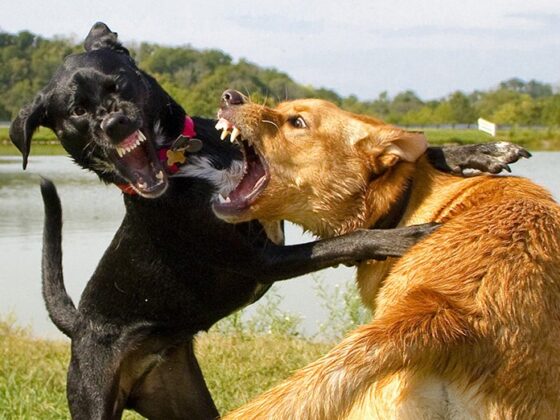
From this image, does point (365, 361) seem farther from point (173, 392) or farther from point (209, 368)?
point (209, 368)

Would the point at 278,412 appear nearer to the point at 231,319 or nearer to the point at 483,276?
the point at 483,276

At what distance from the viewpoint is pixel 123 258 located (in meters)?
5.50

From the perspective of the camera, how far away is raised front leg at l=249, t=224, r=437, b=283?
4.42 m

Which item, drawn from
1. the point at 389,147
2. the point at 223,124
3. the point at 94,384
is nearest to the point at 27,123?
the point at 223,124

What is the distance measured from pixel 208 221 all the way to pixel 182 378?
979 millimetres

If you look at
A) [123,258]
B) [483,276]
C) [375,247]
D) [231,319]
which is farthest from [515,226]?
[231,319]

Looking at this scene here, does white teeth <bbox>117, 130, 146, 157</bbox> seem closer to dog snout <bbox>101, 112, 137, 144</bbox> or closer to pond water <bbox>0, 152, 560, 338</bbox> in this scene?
dog snout <bbox>101, 112, 137, 144</bbox>

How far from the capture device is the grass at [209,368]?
641cm

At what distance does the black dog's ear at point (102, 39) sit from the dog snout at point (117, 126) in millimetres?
726

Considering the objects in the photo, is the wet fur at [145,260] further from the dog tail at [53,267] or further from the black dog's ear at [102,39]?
the black dog's ear at [102,39]

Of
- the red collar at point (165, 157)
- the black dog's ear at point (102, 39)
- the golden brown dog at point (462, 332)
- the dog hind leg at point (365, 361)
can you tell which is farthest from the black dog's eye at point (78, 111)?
the dog hind leg at point (365, 361)

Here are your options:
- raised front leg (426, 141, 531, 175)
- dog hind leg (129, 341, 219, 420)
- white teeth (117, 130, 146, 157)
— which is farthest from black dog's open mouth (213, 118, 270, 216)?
dog hind leg (129, 341, 219, 420)

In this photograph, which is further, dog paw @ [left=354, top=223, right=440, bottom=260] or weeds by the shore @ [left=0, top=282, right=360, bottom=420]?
weeds by the shore @ [left=0, top=282, right=360, bottom=420]

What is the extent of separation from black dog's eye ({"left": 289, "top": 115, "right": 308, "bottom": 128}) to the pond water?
1312 mm
